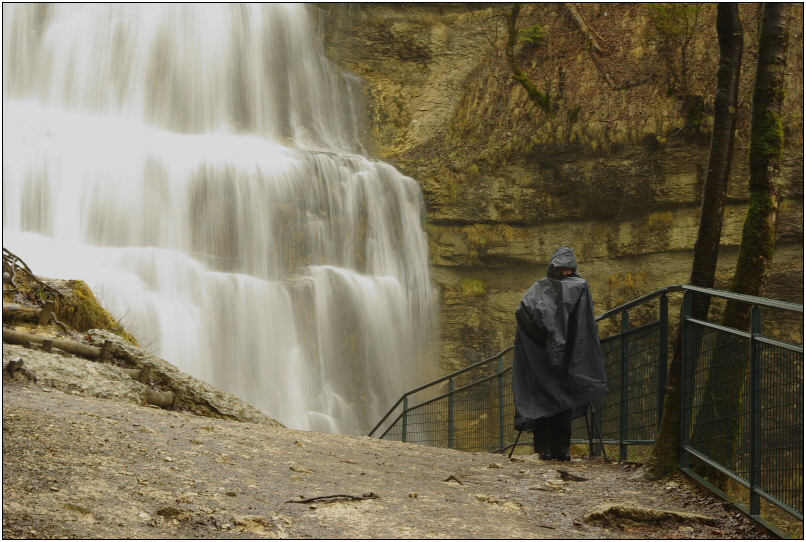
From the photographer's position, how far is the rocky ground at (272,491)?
12.5 feet

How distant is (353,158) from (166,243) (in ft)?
18.9

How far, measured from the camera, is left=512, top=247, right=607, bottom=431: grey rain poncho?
21.3 feet

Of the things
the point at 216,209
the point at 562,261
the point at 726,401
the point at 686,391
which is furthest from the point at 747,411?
the point at 216,209

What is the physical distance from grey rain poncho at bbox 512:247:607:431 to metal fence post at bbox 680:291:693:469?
1012 mm

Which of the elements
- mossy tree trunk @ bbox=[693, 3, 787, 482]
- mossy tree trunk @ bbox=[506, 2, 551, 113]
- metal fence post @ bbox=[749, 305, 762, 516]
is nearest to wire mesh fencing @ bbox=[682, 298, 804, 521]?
metal fence post @ bbox=[749, 305, 762, 516]

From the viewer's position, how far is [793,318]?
57.5ft

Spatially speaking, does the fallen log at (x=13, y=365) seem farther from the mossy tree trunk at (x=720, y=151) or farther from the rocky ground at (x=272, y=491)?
the mossy tree trunk at (x=720, y=151)

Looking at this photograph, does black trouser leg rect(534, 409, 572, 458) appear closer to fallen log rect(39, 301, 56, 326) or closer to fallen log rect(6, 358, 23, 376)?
fallen log rect(6, 358, 23, 376)

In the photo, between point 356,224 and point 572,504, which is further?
point 356,224

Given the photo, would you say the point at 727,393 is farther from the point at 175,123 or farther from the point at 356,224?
the point at 175,123

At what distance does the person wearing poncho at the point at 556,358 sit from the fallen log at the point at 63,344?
15.8 feet

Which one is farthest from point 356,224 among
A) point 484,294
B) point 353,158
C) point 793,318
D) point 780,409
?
point 780,409

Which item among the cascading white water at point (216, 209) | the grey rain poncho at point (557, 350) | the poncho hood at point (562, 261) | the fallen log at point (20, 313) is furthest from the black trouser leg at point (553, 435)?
the cascading white water at point (216, 209)

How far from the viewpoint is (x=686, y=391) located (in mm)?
5441
